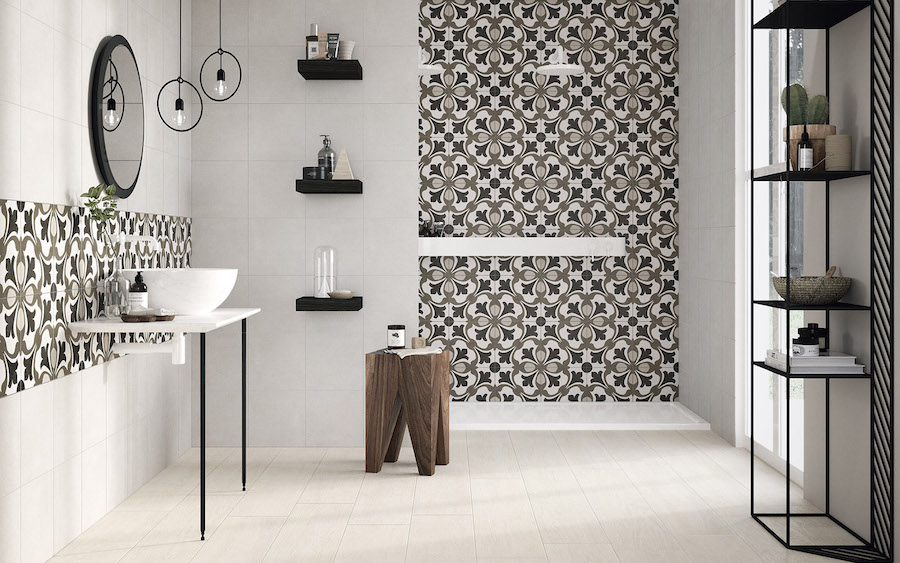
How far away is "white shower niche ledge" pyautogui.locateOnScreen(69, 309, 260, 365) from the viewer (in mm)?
3143

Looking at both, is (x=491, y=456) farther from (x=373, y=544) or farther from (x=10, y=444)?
(x=10, y=444)

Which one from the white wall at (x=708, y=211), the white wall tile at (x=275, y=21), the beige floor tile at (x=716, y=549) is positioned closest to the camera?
the beige floor tile at (x=716, y=549)

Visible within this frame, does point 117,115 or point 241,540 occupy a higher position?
point 117,115

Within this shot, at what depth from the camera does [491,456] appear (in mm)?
4559

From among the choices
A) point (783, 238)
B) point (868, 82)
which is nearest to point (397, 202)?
point (783, 238)

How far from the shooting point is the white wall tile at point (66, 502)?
3.09 meters

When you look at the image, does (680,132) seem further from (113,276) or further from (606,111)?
(113,276)

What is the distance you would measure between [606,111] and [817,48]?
98.0 inches

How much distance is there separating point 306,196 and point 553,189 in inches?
79.9

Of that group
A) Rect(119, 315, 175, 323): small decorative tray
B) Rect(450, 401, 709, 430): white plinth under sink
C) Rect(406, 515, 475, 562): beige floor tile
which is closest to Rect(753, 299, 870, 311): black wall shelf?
Rect(406, 515, 475, 562): beige floor tile

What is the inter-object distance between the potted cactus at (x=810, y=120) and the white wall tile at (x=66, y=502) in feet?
10.2

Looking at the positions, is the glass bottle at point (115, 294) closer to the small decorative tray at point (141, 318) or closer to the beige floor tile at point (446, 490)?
the small decorative tray at point (141, 318)

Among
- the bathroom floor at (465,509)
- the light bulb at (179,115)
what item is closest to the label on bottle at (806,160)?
the bathroom floor at (465,509)

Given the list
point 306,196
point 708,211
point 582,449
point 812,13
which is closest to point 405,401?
point 582,449
